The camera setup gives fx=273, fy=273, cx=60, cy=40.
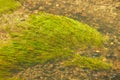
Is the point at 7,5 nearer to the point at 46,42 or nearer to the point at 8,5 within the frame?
the point at 8,5

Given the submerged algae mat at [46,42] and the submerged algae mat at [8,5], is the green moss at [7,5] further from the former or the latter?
the submerged algae mat at [46,42]

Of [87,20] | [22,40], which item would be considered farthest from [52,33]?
[87,20]

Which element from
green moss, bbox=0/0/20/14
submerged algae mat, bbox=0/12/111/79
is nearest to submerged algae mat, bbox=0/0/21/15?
Answer: green moss, bbox=0/0/20/14

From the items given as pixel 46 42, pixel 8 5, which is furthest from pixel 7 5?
pixel 46 42

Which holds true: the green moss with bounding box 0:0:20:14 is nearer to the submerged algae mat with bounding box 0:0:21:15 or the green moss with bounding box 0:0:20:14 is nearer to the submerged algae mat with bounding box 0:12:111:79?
the submerged algae mat with bounding box 0:0:21:15

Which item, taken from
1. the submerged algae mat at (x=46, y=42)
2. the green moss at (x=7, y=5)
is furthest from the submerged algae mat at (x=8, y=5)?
the submerged algae mat at (x=46, y=42)

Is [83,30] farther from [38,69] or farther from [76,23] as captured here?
[38,69]
